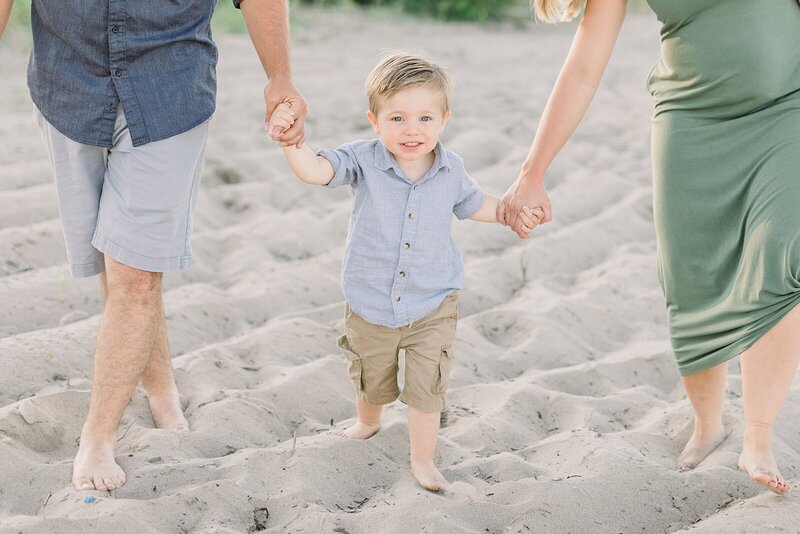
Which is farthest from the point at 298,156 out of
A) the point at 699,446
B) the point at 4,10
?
the point at 699,446

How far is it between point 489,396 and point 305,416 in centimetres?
64

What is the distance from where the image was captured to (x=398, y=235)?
2.92m

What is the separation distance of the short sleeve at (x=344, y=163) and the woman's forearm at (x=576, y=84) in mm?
570

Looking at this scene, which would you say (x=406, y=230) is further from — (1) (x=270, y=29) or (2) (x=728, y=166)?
(2) (x=728, y=166)

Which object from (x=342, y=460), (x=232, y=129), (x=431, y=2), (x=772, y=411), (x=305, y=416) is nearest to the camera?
(x=772, y=411)

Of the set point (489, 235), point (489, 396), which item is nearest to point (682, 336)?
point (489, 396)

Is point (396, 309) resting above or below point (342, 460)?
above

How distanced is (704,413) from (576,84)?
1105 millimetres

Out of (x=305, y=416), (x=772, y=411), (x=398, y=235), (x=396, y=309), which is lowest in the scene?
(x=305, y=416)

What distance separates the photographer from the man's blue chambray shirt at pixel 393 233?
2.91 m

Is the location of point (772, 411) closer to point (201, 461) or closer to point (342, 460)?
point (342, 460)

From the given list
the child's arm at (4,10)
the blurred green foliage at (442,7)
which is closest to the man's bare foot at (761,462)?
the child's arm at (4,10)

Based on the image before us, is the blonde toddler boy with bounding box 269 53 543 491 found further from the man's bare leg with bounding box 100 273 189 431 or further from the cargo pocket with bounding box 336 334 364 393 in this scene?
the man's bare leg with bounding box 100 273 189 431

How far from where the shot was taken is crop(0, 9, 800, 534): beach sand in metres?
2.84
